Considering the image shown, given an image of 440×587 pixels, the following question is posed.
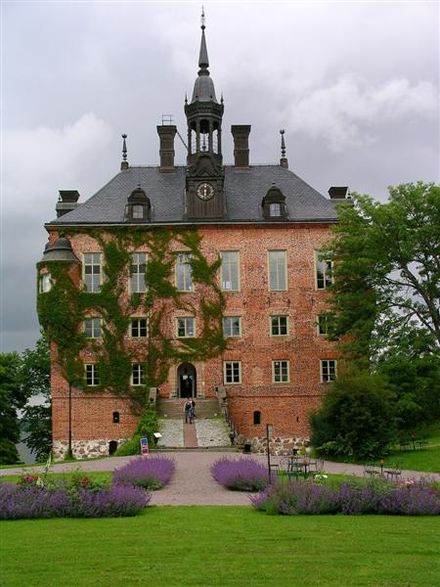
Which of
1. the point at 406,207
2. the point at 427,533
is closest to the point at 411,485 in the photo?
the point at 427,533

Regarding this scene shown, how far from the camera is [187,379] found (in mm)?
40625

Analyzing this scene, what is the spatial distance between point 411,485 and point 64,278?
2674 cm

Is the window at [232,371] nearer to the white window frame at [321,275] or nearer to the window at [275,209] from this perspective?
the white window frame at [321,275]

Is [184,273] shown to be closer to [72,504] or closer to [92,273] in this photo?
[92,273]

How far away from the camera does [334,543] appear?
11758mm

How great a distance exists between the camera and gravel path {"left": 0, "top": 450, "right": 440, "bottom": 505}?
18188mm

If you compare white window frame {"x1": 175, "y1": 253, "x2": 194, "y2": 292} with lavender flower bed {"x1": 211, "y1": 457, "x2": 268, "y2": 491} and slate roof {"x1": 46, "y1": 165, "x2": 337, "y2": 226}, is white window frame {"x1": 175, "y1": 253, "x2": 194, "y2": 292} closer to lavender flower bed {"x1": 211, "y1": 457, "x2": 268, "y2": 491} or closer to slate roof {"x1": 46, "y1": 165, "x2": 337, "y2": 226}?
slate roof {"x1": 46, "y1": 165, "x2": 337, "y2": 226}

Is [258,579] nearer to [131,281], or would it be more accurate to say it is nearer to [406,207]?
[406,207]

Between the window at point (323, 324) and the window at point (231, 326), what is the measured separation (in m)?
4.30

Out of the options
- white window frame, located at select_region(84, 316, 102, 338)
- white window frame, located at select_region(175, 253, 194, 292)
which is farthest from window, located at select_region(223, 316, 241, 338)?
white window frame, located at select_region(84, 316, 102, 338)

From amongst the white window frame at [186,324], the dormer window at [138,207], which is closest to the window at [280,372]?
the white window frame at [186,324]

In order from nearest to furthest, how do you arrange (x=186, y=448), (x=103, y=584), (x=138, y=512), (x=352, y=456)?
(x=103, y=584) < (x=138, y=512) < (x=352, y=456) < (x=186, y=448)

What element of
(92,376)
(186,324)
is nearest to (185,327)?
(186,324)

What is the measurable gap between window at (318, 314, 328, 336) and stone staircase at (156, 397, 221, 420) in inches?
263
